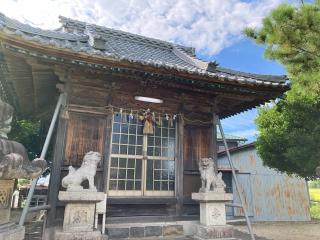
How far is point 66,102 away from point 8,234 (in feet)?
13.9

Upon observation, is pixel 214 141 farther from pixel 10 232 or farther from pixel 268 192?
pixel 268 192

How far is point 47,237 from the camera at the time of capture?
5895 mm

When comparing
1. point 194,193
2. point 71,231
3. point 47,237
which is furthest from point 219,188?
point 47,237

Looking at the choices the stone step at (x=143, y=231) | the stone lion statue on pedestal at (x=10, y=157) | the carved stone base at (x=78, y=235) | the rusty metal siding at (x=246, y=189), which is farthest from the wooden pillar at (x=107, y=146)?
the rusty metal siding at (x=246, y=189)

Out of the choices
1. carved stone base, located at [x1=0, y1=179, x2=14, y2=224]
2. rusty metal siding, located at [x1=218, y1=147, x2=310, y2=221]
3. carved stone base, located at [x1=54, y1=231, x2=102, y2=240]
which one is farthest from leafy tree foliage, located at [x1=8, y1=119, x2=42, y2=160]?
carved stone base, located at [x1=0, y1=179, x2=14, y2=224]

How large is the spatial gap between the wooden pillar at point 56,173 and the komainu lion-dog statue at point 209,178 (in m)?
3.64

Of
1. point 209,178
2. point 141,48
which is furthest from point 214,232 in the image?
point 141,48

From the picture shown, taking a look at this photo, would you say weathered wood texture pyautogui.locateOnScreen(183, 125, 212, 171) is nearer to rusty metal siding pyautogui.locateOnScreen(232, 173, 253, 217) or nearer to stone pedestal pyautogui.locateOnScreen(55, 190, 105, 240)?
stone pedestal pyautogui.locateOnScreen(55, 190, 105, 240)

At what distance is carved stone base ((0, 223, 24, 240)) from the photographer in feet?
9.52

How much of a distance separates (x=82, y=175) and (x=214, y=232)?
356cm

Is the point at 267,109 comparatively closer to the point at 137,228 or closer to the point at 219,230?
the point at 219,230

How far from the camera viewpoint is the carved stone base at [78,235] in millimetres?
5430

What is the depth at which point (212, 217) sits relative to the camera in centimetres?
685

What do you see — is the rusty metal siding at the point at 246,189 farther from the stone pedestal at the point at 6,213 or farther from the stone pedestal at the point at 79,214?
the stone pedestal at the point at 6,213
